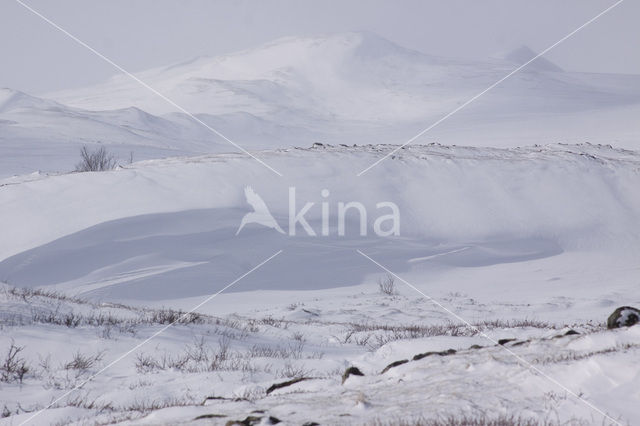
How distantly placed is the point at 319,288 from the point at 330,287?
35 cm

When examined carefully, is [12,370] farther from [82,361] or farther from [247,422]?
[247,422]

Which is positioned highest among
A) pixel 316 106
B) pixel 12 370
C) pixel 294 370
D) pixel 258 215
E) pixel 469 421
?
pixel 316 106

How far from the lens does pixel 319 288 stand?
18641 mm

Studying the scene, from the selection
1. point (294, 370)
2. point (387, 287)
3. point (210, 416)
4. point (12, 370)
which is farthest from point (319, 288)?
point (210, 416)

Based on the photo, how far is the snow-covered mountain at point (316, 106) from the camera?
59.6 m

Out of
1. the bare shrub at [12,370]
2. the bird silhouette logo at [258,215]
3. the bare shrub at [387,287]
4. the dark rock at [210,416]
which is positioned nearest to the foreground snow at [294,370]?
the dark rock at [210,416]

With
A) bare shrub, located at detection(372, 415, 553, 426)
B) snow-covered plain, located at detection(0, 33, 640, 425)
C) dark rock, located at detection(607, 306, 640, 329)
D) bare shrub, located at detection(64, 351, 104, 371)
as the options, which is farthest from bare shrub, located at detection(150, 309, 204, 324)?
bare shrub, located at detection(372, 415, 553, 426)

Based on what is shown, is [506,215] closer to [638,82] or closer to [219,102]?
[219,102]

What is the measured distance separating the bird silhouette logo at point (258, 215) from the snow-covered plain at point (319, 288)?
199 millimetres

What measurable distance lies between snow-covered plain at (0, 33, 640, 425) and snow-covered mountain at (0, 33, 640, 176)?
8032 mm

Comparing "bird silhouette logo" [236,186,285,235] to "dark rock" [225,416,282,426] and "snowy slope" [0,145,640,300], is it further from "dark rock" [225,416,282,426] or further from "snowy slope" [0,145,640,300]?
"dark rock" [225,416,282,426]

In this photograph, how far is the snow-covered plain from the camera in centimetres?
372

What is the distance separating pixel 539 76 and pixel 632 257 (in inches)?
3841

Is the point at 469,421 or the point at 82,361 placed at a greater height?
the point at 469,421
